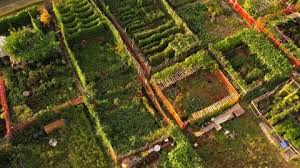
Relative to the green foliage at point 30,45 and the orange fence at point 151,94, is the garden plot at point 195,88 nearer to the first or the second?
the orange fence at point 151,94

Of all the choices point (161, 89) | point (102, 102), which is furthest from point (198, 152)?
point (102, 102)

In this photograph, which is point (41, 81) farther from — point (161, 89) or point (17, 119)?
point (161, 89)

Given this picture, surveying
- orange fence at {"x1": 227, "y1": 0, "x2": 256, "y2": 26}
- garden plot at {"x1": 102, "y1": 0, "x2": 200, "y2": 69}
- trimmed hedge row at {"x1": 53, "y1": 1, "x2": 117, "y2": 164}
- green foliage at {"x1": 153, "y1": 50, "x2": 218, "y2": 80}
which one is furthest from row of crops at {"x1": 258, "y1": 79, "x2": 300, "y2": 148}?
trimmed hedge row at {"x1": 53, "y1": 1, "x2": 117, "y2": 164}

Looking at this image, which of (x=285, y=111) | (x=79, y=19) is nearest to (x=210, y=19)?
(x=285, y=111)

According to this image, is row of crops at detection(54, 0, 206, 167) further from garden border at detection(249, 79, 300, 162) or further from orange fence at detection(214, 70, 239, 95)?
garden border at detection(249, 79, 300, 162)

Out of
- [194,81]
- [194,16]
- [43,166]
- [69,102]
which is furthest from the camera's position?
[194,16]

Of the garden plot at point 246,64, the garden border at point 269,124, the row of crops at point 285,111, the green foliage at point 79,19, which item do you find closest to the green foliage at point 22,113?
the green foliage at point 79,19
